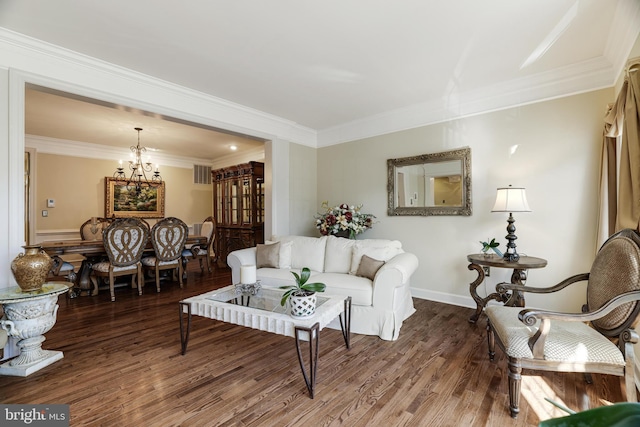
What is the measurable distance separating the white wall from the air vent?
16.8ft

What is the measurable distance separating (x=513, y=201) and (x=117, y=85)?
420cm

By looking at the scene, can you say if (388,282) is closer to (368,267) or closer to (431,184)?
(368,267)

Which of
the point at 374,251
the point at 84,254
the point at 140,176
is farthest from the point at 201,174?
the point at 374,251

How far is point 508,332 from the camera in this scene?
181 cm

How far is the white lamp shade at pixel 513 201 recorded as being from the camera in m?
2.84

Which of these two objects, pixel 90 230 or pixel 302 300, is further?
pixel 90 230

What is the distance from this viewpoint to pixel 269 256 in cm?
370

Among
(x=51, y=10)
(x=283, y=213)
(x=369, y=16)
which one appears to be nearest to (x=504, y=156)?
(x=369, y=16)

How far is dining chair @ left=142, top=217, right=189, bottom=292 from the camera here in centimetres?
447

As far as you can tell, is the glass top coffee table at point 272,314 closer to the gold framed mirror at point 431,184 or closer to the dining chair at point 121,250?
the gold framed mirror at point 431,184

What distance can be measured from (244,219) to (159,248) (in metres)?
1.80

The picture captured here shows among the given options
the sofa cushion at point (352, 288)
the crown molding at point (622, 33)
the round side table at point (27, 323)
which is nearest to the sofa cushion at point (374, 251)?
the sofa cushion at point (352, 288)

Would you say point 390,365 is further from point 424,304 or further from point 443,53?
point 443,53

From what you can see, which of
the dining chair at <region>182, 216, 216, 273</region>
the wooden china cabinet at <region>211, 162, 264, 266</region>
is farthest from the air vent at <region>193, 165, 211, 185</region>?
the dining chair at <region>182, 216, 216, 273</region>
